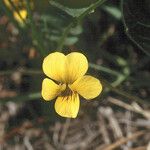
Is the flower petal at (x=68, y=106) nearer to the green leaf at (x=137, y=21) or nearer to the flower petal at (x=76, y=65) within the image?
the flower petal at (x=76, y=65)

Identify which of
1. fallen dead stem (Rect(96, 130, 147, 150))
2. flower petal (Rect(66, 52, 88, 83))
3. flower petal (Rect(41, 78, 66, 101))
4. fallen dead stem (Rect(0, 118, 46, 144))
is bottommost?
fallen dead stem (Rect(96, 130, 147, 150))

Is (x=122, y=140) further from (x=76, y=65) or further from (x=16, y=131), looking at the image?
(x=76, y=65)

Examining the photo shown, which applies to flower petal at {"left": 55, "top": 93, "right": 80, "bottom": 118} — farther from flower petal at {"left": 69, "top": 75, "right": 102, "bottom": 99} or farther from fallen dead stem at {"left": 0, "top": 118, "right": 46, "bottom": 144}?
fallen dead stem at {"left": 0, "top": 118, "right": 46, "bottom": 144}

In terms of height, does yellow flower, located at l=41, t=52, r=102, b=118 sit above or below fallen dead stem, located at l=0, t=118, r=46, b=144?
above

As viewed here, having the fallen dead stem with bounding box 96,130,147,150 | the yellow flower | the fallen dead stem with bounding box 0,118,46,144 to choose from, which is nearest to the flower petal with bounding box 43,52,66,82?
the yellow flower

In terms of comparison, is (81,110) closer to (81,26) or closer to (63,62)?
(81,26)

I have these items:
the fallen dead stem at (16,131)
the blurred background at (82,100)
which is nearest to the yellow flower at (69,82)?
the blurred background at (82,100)
